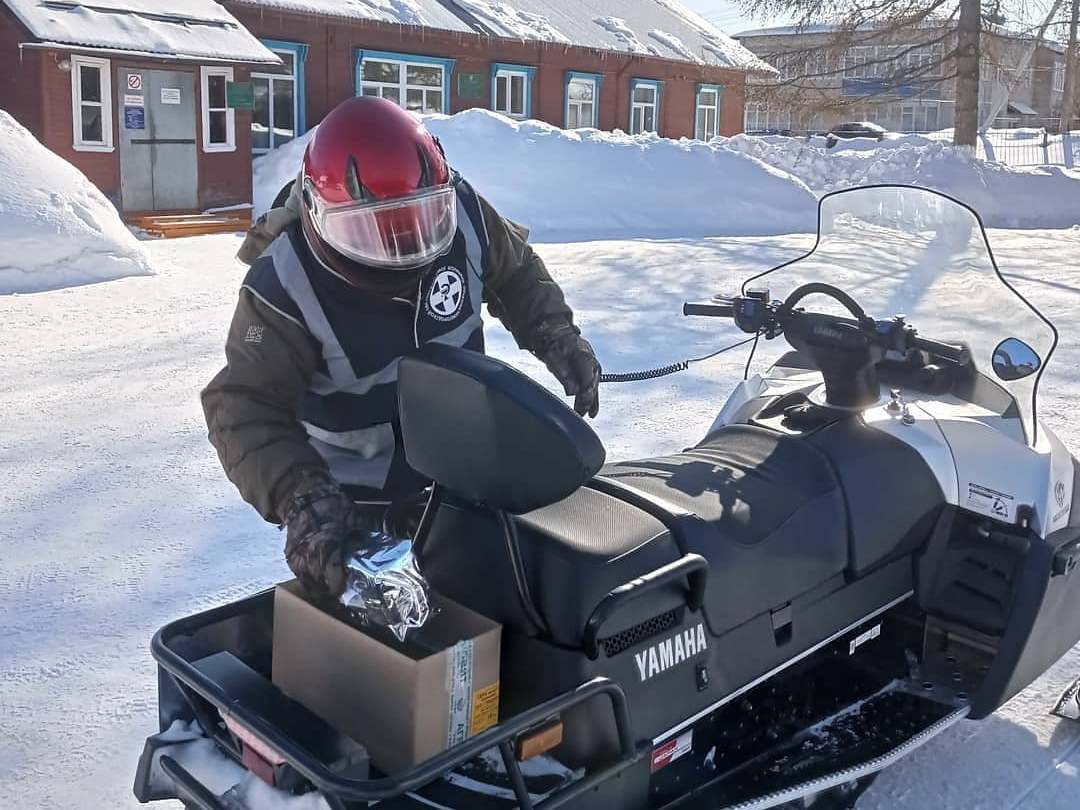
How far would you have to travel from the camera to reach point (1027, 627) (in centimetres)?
268

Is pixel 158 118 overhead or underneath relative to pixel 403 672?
overhead

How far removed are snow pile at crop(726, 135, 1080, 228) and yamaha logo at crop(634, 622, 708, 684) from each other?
56.7ft

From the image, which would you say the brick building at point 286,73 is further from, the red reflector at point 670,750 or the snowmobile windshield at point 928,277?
the red reflector at point 670,750

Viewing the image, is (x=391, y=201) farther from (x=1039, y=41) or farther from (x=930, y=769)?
(x=1039, y=41)

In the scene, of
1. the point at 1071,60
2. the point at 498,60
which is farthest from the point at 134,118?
the point at 1071,60

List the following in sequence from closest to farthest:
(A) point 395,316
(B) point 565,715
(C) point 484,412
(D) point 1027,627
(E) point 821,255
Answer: (C) point 484,412 < (B) point 565,715 < (A) point 395,316 < (D) point 1027,627 < (E) point 821,255

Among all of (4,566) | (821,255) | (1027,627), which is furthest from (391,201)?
(4,566)

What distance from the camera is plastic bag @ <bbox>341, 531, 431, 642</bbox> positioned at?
5.99 ft

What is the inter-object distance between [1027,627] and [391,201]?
5.68ft

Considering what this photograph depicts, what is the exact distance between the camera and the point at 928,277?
3037 mm

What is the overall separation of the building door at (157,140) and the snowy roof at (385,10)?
87.7 inches

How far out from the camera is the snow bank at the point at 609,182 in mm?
14508

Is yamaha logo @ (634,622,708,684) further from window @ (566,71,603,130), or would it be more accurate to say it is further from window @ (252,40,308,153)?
window @ (566,71,603,130)

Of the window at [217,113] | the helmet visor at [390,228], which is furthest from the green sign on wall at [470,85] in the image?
the helmet visor at [390,228]
